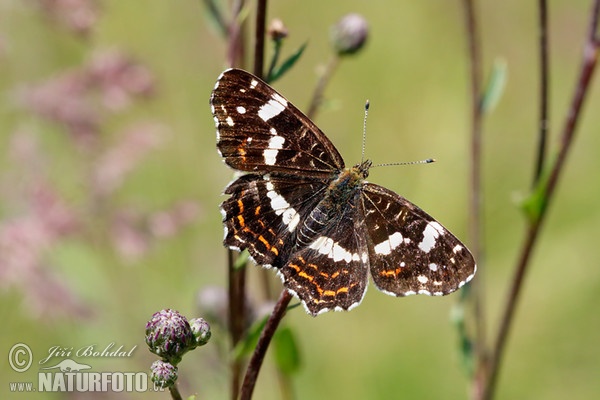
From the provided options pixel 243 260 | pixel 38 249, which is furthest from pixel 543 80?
pixel 38 249

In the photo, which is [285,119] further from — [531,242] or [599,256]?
[599,256]

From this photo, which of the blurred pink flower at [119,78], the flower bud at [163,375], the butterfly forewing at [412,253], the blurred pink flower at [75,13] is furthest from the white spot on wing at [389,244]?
the blurred pink flower at [75,13]

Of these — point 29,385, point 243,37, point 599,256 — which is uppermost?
point 243,37

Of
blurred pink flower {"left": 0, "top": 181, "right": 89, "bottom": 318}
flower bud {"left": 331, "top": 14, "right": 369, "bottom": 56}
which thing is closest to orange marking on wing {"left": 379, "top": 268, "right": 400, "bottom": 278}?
flower bud {"left": 331, "top": 14, "right": 369, "bottom": 56}

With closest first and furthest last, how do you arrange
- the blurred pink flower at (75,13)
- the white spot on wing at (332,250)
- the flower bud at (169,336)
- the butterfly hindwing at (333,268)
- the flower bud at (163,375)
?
the flower bud at (163,375)
the flower bud at (169,336)
the butterfly hindwing at (333,268)
the white spot on wing at (332,250)
the blurred pink flower at (75,13)

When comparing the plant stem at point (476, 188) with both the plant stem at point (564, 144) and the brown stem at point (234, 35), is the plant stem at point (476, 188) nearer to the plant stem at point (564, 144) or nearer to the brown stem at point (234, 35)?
the plant stem at point (564, 144)

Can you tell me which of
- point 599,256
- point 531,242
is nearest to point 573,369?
point 599,256
